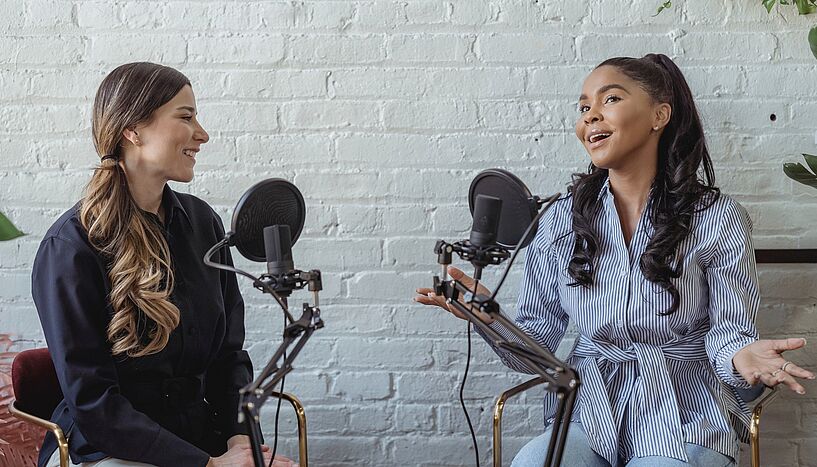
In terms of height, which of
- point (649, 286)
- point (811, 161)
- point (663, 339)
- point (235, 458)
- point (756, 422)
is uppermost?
point (811, 161)

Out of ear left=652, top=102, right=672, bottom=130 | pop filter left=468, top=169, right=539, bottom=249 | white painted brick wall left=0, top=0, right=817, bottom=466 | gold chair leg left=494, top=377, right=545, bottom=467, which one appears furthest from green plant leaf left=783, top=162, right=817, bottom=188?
pop filter left=468, top=169, right=539, bottom=249

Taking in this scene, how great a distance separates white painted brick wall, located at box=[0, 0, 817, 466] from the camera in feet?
6.69

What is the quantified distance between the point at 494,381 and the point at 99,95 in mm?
1099

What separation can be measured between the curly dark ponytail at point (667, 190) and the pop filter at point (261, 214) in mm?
715

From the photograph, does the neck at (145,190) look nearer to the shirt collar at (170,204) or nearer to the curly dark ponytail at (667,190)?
the shirt collar at (170,204)

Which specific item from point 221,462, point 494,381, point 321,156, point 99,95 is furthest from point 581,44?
point 221,462

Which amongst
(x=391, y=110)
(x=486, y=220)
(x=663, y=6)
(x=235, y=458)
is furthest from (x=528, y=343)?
(x=663, y=6)

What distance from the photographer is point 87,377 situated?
5.03 feet

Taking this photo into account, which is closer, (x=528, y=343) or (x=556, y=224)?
(x=528, y=343)

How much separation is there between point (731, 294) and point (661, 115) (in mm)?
391

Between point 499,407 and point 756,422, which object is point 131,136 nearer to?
point 499,407

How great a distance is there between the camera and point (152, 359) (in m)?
1.65

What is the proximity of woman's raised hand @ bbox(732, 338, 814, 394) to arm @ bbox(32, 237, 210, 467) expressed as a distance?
989mm

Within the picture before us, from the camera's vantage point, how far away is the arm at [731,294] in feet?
5.54
